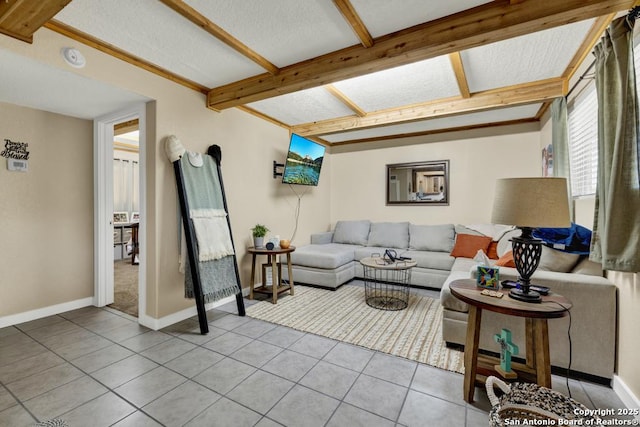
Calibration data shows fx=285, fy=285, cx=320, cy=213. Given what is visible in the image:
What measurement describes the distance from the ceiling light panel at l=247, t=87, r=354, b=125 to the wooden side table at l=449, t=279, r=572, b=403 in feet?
8.22

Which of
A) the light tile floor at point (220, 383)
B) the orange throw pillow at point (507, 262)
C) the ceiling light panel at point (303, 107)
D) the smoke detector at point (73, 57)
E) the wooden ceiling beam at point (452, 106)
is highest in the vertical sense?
the ceiling light panel at point (303, 107)

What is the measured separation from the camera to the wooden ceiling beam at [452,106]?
294 cm

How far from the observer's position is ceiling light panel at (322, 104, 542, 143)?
3710 millimetres

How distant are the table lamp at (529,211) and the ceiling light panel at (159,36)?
2.28 meters

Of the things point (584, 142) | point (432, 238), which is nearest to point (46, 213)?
point (432, 238)

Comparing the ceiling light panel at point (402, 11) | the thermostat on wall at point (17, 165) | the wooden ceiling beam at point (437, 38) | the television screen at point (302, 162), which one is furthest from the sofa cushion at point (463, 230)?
the thermostat on wall at point (17, 165)

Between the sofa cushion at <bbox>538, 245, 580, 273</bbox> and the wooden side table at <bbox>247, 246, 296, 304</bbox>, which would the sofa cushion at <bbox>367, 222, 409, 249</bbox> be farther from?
the sofa cushion at <bbox>538, 245, 580, 273</bbox>

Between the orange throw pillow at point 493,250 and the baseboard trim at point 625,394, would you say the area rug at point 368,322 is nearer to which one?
the baseboard trim at point 625,394

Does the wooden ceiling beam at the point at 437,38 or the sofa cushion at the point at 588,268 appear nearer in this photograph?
the wooden ceiling beam at the point at 437,38

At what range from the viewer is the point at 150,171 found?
266 centimetres

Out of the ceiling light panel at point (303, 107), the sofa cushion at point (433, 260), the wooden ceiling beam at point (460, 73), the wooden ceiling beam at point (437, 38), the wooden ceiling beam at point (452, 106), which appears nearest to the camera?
the wooden ceiling beam at point (437, 38)

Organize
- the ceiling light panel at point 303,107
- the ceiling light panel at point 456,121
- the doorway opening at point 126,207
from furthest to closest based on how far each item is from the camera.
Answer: the doorway opening at point 126,207 → the ceiling light panel at point 456,121 → the ceiling light panel at point 303,107

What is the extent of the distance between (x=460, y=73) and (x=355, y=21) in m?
1.31

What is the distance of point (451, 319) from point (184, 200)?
8.33 feet
